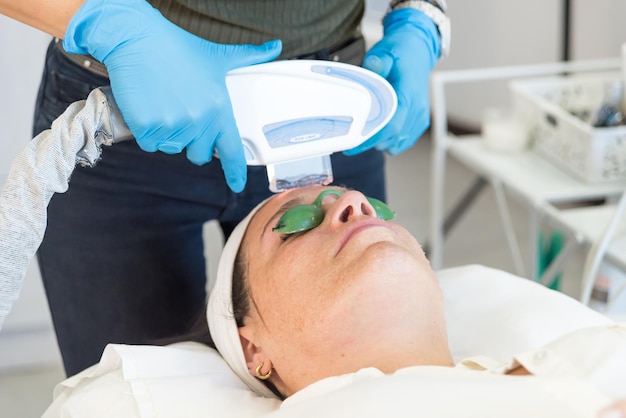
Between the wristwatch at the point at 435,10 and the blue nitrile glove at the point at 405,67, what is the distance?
0.04ft

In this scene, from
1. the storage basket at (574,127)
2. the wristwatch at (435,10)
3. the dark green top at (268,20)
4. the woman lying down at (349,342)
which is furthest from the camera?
the storage basket at (574,127)

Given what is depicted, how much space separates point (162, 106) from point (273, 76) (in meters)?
0.17

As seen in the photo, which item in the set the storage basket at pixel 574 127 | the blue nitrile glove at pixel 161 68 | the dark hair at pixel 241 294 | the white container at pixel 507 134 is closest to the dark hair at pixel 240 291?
the dark hair at pixel 241 294

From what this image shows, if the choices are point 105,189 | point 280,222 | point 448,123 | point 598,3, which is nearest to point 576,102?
point 598,3

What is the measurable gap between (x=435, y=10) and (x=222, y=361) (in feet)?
2.51

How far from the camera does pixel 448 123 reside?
444 centimetres

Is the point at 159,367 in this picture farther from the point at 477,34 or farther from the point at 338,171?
the point at 477,34

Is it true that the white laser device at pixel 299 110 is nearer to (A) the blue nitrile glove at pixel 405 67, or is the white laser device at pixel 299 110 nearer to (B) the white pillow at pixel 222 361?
(A) the blue nitrile glove at pixel 405 67

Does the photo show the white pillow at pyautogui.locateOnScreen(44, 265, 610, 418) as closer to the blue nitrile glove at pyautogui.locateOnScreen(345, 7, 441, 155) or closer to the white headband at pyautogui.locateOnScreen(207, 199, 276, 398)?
the white headband at pyautogui.locateOnScreen(207, 199, 276, 398)

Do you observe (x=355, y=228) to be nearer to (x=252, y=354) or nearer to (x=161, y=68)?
(x=252, y=354)

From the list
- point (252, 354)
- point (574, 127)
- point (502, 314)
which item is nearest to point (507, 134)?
point (574, 127)

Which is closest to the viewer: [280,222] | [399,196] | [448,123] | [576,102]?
[280,222]

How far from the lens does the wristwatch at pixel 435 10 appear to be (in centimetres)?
155

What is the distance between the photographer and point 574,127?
81.4 inches
